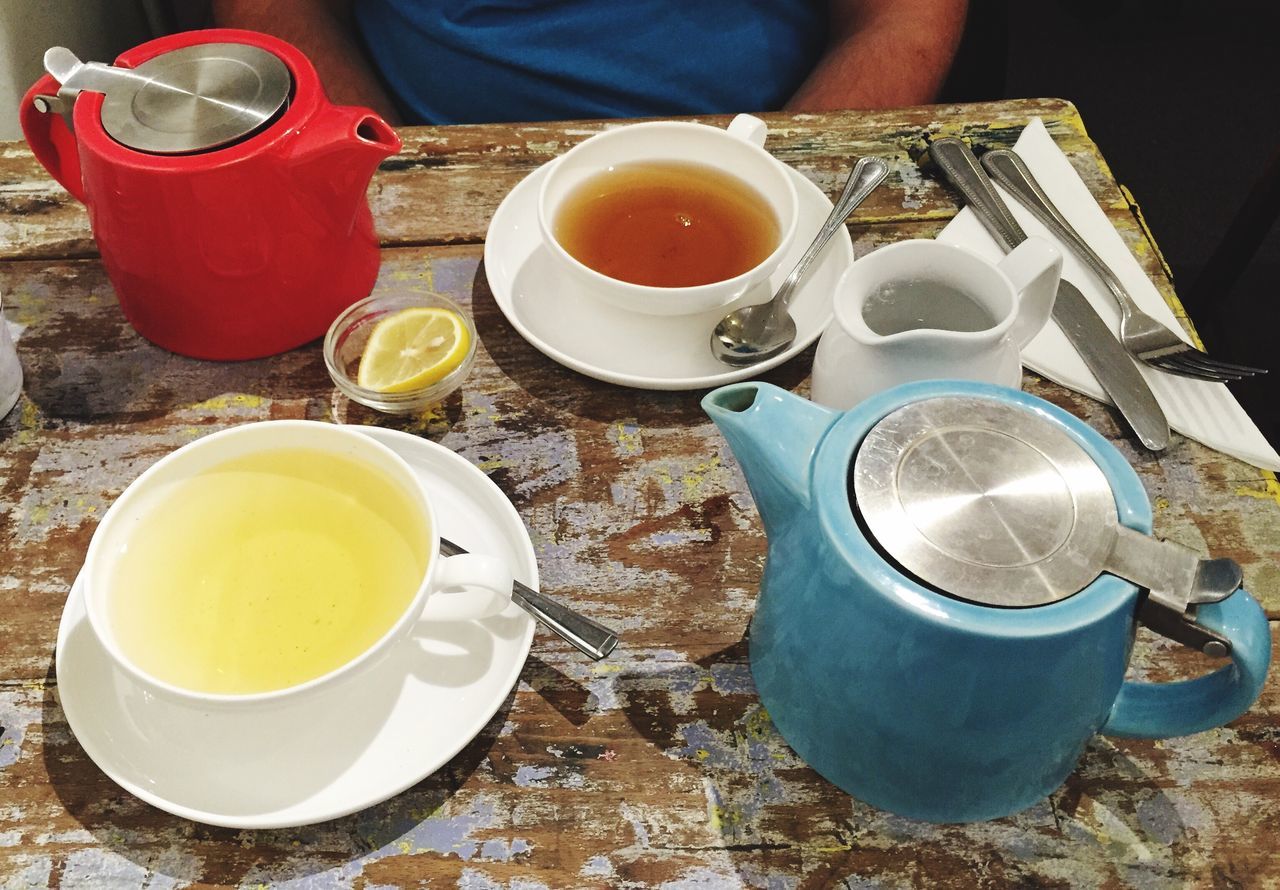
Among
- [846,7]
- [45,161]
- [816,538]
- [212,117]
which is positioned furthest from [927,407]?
[846,7]

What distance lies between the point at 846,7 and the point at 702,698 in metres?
1.08

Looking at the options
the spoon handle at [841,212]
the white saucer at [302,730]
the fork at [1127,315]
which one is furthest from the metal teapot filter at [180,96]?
the fork at [1127,315]

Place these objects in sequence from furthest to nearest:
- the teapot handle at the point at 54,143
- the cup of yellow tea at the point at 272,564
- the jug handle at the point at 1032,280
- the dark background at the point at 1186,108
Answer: the dark background at the point at 1186,108
the teapot handle at the point at 54,143
the jug handle at the point at 1032,280
the cup of yellow tea at the point at 272,564

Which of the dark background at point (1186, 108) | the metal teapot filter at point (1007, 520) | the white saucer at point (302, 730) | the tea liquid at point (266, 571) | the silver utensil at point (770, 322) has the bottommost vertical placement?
the dark background at point (1186, 108)

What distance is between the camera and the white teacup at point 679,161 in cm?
90

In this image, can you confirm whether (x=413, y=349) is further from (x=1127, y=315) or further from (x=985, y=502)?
(x=1127, y=315)

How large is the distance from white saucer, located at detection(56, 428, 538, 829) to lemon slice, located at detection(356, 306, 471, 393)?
24cm

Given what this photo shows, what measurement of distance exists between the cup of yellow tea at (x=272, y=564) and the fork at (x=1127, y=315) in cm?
62

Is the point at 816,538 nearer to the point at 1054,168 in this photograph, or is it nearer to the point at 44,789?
the point at 44,789

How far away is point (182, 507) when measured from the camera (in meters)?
0.71

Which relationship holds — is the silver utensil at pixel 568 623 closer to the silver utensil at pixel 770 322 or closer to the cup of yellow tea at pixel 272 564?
the cup of yellow tea at pixel 272 564

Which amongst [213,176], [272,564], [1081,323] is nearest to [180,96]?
[213,176]

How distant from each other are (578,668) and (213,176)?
1.54 ft

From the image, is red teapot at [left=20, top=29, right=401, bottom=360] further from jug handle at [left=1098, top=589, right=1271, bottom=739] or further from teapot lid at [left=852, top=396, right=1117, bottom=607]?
jug handle at [left=1098, top=589, right=1271, bottom=739]
